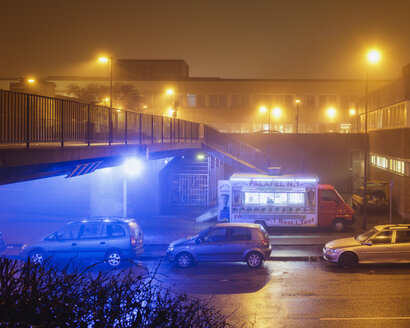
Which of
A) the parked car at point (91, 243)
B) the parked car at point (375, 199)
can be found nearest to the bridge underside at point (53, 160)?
the parked car at point (91, 243)

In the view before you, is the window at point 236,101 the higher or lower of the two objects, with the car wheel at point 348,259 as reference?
higher

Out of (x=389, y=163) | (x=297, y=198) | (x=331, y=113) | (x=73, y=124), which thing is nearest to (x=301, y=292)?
(x=73, y=124)

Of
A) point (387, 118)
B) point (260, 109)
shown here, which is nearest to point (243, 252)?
point (387, 118)

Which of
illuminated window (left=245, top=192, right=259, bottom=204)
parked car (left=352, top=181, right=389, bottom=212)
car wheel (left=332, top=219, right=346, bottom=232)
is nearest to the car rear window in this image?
illuminated window (left=245, top=192, right=259, bottom=204)

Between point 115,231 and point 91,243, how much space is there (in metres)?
0.85

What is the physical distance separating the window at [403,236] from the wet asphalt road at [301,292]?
878mm

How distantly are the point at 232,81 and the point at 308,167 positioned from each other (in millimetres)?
21625

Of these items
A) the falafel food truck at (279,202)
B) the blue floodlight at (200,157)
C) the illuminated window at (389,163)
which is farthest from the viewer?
the blue floodlight at (200,157)

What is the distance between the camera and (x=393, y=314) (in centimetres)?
1091

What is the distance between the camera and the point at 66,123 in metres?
13.0

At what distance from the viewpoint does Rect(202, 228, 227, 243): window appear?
1589 cm

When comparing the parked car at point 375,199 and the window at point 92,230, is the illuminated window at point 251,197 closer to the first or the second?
the window at point 92,230

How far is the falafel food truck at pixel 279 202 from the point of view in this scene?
21.9 meters

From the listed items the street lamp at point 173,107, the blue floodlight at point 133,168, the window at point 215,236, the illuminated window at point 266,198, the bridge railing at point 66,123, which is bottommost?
the window at point 215,236
